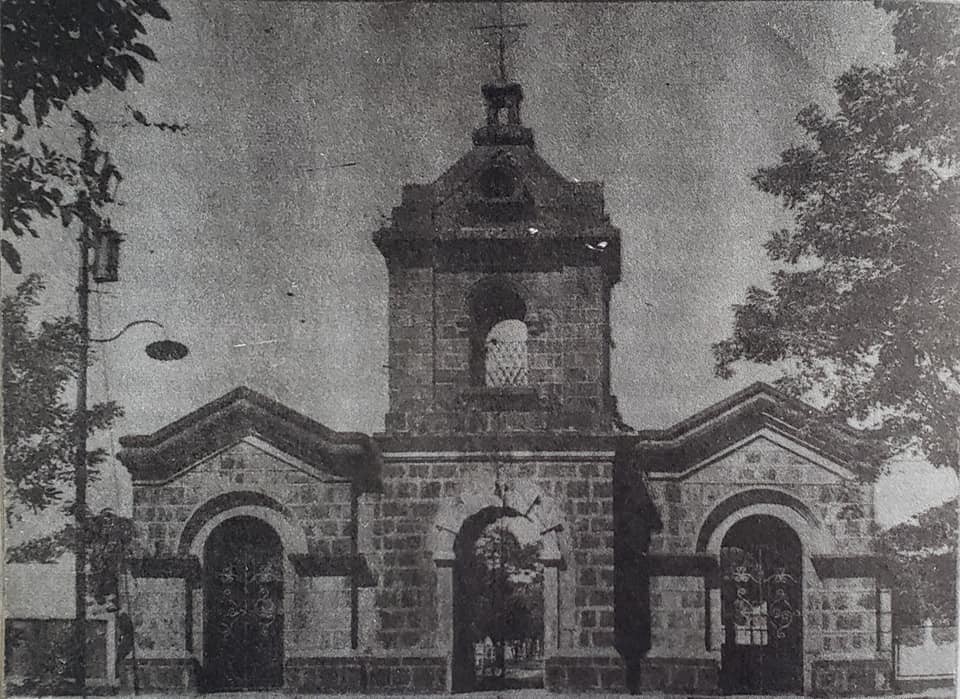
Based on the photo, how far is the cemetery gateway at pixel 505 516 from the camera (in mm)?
7730

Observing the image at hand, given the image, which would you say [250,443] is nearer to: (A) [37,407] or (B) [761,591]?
(A) [37,407]

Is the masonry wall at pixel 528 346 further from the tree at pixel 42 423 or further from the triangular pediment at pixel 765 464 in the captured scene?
the tree at pixel 42 423

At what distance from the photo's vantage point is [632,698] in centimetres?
762

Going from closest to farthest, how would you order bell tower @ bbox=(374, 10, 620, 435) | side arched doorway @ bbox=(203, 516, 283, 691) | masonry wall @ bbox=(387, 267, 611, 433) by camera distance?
side arched doorway @ bbox=(203, 516, 283, 691) < bell tower @ bbox=(374, 10, 620, 435) < masonry wall @ bbox=(387, 267, 611, 433)

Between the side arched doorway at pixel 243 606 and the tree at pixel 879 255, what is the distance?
335cm

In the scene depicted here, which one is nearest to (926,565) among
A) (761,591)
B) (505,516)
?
(761,591)

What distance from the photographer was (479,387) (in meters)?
8.00

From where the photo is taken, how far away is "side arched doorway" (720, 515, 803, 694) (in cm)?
786

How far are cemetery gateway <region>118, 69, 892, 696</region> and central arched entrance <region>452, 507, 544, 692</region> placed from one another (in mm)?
25

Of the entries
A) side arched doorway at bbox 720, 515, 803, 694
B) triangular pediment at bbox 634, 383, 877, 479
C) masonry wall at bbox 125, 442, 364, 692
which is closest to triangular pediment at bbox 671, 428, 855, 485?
triangular pediment at bbox 634, 383, 877, 479

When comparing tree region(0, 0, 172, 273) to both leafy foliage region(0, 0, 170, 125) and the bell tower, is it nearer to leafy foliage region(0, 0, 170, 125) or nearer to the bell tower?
leafy foliage region(0, 0, 170, 125)

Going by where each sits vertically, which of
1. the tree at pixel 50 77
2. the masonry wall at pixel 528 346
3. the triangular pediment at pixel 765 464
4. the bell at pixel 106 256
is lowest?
the triangular pediment at pixel 765 464

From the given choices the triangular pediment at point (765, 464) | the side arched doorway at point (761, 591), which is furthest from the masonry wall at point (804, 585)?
the side arched doorway at point (761, 591)

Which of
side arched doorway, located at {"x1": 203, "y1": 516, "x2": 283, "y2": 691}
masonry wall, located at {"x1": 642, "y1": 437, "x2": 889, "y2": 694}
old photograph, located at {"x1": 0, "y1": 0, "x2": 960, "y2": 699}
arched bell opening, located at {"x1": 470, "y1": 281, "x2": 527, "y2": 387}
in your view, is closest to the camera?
old photograph, located at {"x1": 0, "y1": 0, "x2": 960, "y2": 699}
